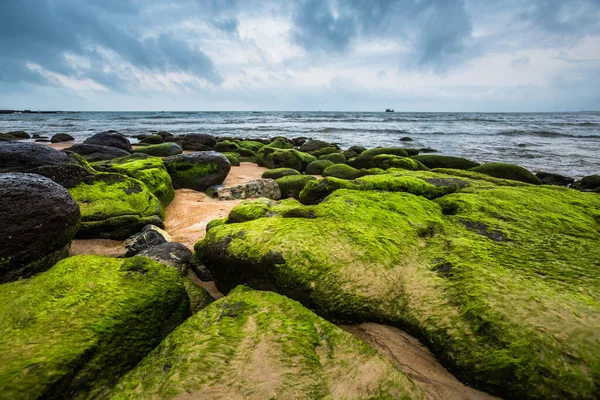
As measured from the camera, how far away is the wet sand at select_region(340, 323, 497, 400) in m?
1.83

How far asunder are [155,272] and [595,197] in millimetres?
5731

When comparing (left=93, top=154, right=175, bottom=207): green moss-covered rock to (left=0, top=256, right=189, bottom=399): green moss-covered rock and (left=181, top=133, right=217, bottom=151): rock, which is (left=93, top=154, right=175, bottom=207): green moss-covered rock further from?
(left=181, top=133, right=217, bottom=151): rock

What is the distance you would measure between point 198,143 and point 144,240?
13367mm

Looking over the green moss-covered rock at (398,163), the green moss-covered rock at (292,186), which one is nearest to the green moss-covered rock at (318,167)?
the green moss-covered rock at (398,163)

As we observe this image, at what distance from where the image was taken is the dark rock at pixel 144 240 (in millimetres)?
3674

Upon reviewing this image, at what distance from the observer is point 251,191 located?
21.7ft

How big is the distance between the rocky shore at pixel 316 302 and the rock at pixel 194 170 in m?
3.22

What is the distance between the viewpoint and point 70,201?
3033 mm

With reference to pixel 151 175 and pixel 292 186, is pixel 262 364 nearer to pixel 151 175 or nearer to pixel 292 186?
pixel 151 175

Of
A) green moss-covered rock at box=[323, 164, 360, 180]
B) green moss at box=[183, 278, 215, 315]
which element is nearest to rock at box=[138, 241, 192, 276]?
green moss at box=[183, 278, 215, 315]

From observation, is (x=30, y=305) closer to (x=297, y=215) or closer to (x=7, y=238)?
(x=7, y=238)

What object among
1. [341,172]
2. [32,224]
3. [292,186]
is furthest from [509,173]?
[32,224]

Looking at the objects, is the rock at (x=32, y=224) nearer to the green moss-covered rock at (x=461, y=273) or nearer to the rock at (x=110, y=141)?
the green moss-covered rock at (x=461, y=273)

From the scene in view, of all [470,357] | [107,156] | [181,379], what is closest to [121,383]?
[181,379]
